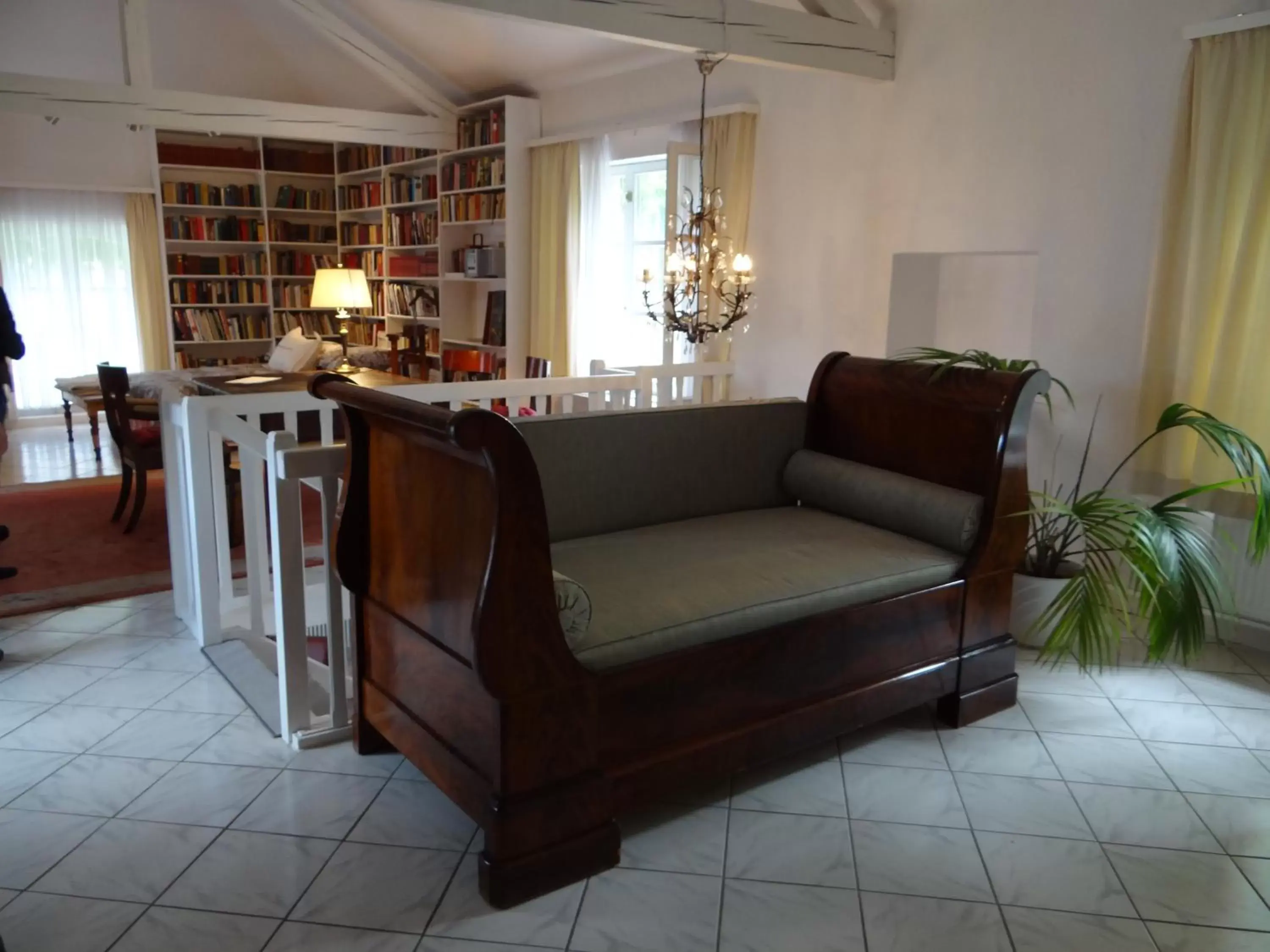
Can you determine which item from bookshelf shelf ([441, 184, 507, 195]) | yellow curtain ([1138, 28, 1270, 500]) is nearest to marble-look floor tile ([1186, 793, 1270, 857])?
yellow curtain ([1138, 28, 1270, 500])

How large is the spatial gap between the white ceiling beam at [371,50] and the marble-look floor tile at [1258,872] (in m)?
6.83

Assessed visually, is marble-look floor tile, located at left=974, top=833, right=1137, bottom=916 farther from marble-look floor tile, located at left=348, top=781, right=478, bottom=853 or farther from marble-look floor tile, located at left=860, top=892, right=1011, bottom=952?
marble-look floor tile, located at left=348, top=781, right=478, bottom=853

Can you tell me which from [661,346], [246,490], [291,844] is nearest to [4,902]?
[291,844]

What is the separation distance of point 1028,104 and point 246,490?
3.29 meters

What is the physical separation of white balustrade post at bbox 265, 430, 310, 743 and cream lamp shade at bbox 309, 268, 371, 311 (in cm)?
407

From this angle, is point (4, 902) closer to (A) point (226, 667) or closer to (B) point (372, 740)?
(B) point (372, 740)

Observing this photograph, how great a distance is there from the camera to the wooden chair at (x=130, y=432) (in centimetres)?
456

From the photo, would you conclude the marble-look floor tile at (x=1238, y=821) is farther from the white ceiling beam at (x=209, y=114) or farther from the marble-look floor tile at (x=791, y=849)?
the white ceiling beam at (x=209, y=114)

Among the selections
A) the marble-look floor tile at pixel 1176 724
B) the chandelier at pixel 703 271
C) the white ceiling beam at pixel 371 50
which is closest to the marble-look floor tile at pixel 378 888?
the marble-look floor tile at pixel 1176 724

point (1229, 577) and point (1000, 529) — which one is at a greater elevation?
point (1000, 529)

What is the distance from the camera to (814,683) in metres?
2.39

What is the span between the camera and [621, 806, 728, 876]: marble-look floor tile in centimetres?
208

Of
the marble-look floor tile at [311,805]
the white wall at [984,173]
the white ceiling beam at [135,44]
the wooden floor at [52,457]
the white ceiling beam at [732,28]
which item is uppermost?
the white ceiling beam at [135,44]

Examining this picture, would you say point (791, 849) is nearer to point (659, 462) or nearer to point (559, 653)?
point (559, 653)
